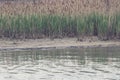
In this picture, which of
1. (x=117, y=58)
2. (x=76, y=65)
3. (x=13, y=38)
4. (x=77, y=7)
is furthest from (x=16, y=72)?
(x=77, y=7)

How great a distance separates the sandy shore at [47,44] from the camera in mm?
20109

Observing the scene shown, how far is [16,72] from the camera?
14.4 metres

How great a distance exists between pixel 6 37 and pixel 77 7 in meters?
7.42

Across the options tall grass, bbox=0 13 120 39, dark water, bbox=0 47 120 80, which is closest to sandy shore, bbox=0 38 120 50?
tall grass, bbox=0 13 120 39

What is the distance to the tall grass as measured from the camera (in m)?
22.1

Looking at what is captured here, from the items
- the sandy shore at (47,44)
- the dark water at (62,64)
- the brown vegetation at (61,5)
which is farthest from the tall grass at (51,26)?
the brown vegetation at (61,5)

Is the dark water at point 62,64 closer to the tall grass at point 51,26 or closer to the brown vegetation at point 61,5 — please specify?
the tall grass at point 51,26

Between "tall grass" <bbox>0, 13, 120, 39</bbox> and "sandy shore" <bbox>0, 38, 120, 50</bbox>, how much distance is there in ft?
1.78

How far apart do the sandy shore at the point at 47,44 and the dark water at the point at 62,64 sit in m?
1.03

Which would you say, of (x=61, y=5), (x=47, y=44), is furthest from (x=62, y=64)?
(x=61, y=5)

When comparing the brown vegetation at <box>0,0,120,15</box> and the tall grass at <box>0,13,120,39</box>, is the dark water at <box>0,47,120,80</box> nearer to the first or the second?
the tall grass at <box>0,13,120,39</box>

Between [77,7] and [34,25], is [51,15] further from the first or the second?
[77,7]

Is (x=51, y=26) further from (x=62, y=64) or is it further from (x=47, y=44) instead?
(x=62, y=64)

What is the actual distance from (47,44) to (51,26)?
163 cm
